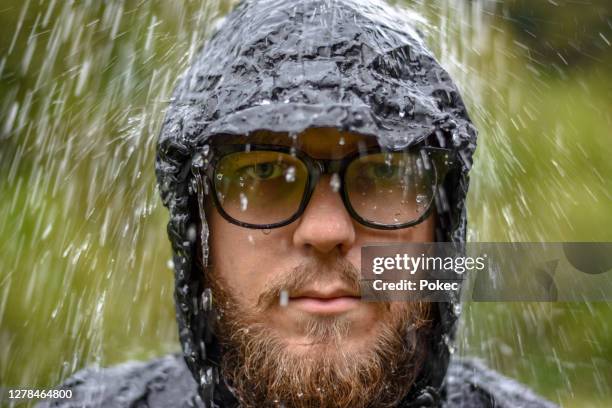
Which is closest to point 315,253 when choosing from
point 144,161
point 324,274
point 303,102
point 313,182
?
point 324,274

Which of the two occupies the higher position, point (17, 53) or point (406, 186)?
point (17, 53)

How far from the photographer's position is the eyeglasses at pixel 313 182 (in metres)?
1.58

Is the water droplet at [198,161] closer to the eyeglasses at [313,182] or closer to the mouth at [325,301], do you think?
the eyeglasses at [313,182]

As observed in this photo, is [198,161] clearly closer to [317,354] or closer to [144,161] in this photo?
[317,354]

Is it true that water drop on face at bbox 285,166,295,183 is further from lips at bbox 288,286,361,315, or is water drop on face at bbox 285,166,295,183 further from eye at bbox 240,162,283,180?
Answer: lips at bbox 288,286,361,315

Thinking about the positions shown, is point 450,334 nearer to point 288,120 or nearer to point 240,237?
point 240,237

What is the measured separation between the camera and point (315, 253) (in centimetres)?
158

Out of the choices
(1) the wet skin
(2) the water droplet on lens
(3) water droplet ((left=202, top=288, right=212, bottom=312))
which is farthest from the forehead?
(3) water droplet ((left=202, top=288, right=212, bottom=312))

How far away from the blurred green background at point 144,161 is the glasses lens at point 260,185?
1.66m

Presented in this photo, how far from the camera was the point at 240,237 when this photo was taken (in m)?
1.67

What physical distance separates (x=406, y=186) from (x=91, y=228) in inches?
98.9

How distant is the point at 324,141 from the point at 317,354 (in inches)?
18.9

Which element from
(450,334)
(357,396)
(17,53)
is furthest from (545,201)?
(17,53)

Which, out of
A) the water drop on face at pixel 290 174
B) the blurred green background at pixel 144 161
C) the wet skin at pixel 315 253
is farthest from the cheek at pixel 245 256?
the blurred green background at pixel 144 161
